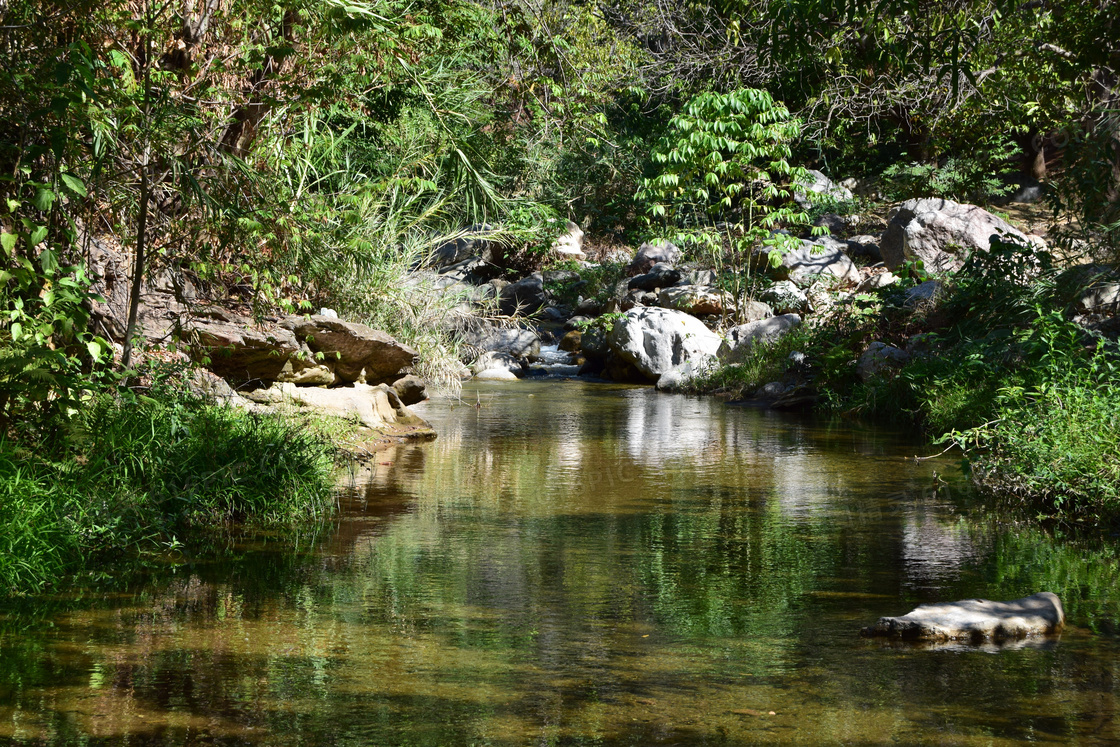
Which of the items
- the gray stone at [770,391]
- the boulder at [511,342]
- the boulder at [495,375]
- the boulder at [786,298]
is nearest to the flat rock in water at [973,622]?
the gray stone at [770,391]

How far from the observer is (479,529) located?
7320 millimetres

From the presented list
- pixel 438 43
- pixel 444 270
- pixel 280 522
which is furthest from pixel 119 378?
pixel 444 270

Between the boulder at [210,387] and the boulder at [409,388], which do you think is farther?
the boulder at [409,388]

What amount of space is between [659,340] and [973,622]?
1515cm

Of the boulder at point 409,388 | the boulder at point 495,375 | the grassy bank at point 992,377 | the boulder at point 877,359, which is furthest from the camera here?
the boulder at point 495,375

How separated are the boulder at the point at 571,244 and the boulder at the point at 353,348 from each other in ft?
51.9

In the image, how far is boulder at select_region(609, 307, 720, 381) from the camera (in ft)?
65.0

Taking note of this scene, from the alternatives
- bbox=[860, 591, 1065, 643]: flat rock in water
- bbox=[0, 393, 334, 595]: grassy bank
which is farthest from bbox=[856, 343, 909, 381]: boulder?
bbox=[860, 591, 1065, 643]: flat rock in water

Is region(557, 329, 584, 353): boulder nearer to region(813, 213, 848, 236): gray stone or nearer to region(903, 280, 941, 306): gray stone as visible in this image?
region(813, 213, 848, 236): gray stone

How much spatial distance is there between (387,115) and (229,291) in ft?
16.4

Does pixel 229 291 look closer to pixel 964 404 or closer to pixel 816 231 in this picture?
pixel 964 404

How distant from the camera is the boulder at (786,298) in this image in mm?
20812

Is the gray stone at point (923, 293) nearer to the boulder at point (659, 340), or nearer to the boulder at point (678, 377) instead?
the boulder at point (678, 377)

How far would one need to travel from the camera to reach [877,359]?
15633 millimetres
